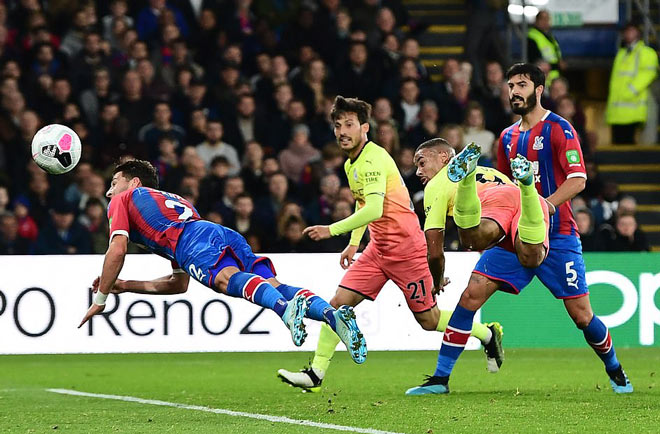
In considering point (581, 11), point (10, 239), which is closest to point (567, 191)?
point (10, 239)

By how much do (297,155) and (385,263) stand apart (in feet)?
20.5

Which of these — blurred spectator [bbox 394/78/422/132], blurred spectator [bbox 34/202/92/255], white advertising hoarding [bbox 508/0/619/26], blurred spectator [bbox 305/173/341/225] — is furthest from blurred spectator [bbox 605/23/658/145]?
blurred spectator [bbox 34/202/92/255]

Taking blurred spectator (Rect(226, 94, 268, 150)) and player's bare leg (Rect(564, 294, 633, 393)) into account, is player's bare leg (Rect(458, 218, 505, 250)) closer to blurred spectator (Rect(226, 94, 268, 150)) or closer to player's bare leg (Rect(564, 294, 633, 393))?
player's bare leg (Rect(564, 294, 633, 393))

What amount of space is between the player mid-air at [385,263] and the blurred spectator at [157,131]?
236 inches

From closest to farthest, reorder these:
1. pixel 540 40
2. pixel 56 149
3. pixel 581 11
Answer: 1. pixel 56 149
2. pixel 540 40
3. pixel 581 11

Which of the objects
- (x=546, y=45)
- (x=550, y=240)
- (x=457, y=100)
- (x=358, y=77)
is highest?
(x=546, y=45)

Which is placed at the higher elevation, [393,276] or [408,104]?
[408,104]

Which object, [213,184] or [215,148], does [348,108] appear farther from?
[215,148]

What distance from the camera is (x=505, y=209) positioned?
28.7ft

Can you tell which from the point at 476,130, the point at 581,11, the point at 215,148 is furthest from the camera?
the point at 581,11

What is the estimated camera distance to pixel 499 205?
876 centimetres

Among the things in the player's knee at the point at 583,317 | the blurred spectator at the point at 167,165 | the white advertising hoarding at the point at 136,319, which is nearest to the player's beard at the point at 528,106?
the player's knee at the point at 583,317

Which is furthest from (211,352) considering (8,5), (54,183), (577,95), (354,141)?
(577,95)

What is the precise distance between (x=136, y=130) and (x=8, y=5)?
288cm
